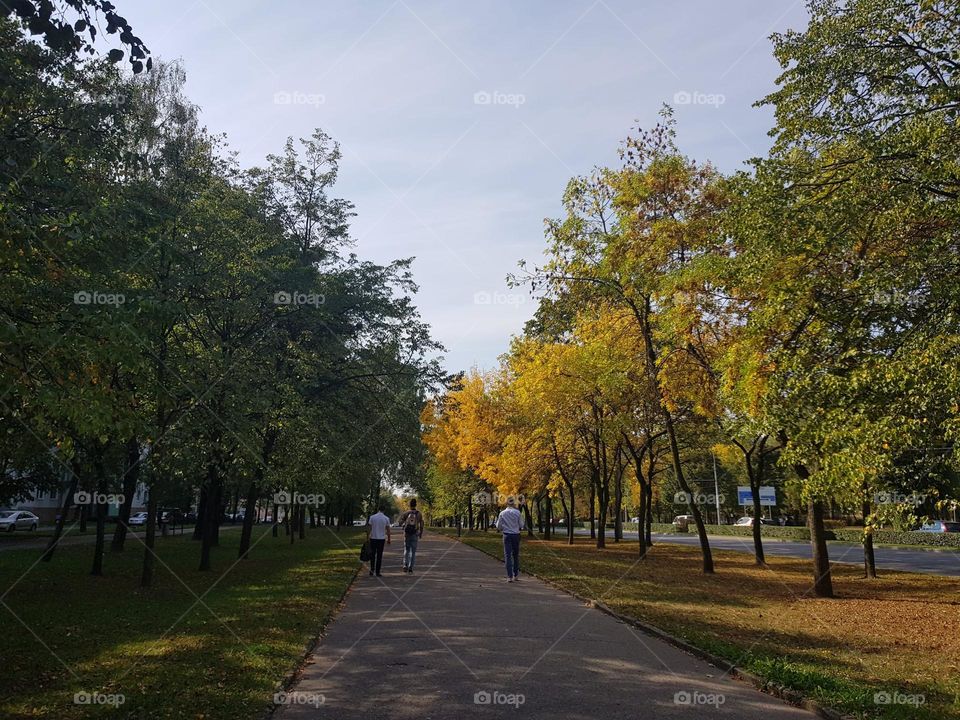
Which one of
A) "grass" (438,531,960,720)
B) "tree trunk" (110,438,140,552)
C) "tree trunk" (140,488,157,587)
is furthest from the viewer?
"tree trunk" (110,438,140,552)

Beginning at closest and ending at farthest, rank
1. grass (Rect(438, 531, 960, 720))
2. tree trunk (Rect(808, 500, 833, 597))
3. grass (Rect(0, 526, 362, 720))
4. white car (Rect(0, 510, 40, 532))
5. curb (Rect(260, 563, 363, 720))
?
curb (Rect(260, 563, 363, 720)) < grass (Rect(0, 526, 362, 720)) < grass (Rect(438, 531, 960, 720)) < tree trunk (Rect(808, 500, 833, 597)) < white car (Rect(0, 510, 40, 532))

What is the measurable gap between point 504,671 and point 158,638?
514 centimetres

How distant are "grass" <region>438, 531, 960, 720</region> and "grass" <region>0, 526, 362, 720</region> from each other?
5508mm

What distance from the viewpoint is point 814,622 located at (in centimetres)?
1222


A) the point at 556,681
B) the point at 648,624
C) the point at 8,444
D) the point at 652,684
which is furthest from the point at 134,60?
the point at 8,444

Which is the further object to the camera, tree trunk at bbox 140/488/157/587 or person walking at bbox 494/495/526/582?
person walking at bbox 494/495/526/582

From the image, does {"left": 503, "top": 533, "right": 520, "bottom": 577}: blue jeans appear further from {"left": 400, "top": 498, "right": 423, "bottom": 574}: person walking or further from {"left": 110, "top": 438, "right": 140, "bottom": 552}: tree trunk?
{"left": 110, "top": 438, "right": 140, "bottom": 552}: tree trunk

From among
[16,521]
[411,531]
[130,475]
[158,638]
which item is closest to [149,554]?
[130,475]

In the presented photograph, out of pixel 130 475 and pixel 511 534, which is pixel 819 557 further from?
pixel 130 475

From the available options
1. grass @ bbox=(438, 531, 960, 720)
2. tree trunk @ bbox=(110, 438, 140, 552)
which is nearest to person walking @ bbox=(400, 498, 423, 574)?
grass @ bbox=(438, 531, 960, 720)

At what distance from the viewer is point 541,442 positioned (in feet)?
104

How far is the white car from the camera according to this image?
4327 centimetres

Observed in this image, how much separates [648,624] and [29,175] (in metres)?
11.2

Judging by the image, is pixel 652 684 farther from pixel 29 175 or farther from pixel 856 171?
pixel 29 175
